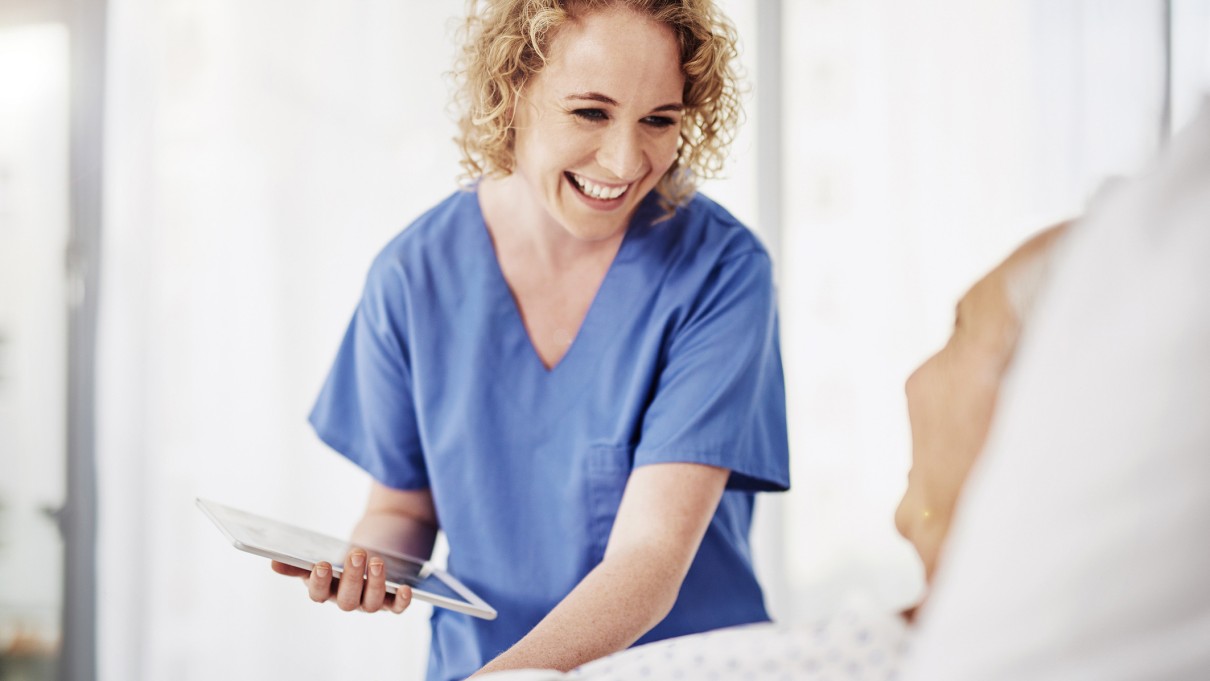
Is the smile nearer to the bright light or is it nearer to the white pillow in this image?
the white pillow

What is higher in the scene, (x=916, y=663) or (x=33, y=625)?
(x=916, y=663)

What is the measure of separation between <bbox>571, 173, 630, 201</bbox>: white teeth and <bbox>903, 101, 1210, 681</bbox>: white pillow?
656 millimetres

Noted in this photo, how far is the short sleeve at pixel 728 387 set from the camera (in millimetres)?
965

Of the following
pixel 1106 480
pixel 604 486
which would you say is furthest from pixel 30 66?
pixel 1106 480

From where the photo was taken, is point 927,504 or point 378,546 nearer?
point 927,504

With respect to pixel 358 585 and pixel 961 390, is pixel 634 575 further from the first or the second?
pixel 961 390

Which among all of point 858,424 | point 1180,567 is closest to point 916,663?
point 1180,567

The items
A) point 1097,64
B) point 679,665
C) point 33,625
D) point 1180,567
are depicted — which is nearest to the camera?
point 1180,567

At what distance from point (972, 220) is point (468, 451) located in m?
1.34

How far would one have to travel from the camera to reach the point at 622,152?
96 cm

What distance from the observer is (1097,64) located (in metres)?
Answer: 1.91

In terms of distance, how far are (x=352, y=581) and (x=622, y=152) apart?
0.46 m

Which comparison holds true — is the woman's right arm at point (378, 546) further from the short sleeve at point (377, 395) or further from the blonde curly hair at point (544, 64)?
the blonde curly hair at point (544, 64)

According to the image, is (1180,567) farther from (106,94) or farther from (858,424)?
(106,94)
